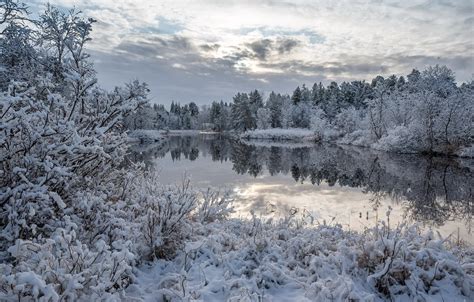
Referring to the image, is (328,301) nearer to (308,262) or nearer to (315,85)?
(308,262)

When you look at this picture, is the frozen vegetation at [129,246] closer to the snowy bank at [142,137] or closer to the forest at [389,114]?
the forest at [389,114]

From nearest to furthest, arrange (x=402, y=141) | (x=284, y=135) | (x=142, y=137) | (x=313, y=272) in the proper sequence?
(x=313, y=272) → (x=402, y=141) → (x=142, y=137) → (x=284, y=135)

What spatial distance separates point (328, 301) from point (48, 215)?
145 inches

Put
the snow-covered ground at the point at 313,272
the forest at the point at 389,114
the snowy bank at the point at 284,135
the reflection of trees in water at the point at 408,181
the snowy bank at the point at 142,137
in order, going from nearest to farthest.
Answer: the snow-covered ground at the point at 313,272, the reflection of trees in water at the point at 408,181, the forest at the point at 389,114, the snowy bank at the point at 142,137, the snowy bank at the point at 284,135

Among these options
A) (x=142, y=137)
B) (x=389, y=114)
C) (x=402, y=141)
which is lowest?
(x=142, y=137)

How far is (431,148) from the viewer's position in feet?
109

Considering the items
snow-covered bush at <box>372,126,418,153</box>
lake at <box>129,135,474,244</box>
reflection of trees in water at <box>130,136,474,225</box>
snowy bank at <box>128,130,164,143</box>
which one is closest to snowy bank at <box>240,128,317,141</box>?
snowy bank at <box>128,130,164,143</box>

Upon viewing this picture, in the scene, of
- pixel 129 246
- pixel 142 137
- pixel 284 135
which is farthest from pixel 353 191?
pixel 284 135

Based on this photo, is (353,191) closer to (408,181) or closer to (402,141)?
(408,181)

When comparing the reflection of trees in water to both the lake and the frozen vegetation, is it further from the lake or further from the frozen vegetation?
the frozen vegetation

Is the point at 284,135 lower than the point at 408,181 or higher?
higher

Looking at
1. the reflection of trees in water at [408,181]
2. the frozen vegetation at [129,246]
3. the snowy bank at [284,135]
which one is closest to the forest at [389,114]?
the snowy bank at [284,135]

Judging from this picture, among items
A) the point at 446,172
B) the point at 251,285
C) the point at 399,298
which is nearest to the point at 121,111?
the point at 251,285

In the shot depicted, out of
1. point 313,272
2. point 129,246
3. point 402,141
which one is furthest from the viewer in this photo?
point 402,141
